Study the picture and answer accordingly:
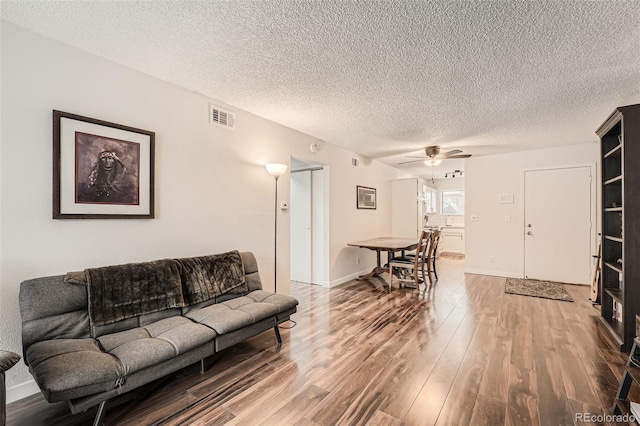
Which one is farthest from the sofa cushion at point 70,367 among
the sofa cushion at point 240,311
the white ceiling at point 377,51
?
the white ceiling at point 377,51

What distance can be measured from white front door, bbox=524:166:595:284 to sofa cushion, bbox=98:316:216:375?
5.71 m

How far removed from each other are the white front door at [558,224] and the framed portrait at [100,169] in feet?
19.9

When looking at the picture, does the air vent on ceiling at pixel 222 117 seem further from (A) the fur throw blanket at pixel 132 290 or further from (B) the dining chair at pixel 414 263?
(B) the dining chair at pixel 414 263

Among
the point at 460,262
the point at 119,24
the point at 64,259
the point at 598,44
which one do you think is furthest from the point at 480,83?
the point at 460,262

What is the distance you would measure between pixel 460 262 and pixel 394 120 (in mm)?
5003

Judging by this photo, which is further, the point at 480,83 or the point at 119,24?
the point at 480,83

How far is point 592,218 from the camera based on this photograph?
4945 mm

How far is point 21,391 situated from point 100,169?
1596mm

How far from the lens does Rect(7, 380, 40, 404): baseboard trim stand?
193 cm

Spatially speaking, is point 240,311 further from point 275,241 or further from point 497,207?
point 497,207

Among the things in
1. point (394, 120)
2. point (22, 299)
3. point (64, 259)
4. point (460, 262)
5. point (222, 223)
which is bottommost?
point (460, 262)

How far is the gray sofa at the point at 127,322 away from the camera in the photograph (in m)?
1.61

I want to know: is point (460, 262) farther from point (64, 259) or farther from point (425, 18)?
point (64, 259)

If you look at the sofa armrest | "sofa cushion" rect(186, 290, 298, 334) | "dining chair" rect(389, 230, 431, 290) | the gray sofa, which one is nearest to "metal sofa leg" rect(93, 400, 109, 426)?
the gray sofa
